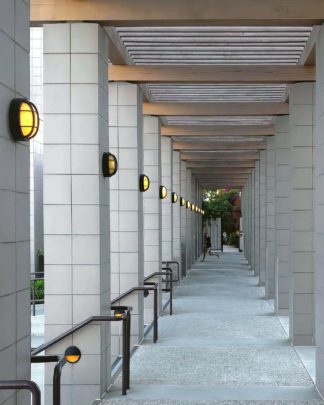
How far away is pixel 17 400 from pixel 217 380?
12.6ft

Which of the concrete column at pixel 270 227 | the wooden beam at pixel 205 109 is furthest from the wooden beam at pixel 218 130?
the wooden beam at pixel 205 109

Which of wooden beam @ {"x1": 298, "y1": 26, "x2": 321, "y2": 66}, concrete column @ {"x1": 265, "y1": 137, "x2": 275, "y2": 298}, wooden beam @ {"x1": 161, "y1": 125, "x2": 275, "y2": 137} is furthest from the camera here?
wooden beam @ {"x1": 161, "y1": 125, "x2": 275, "y2": 137}

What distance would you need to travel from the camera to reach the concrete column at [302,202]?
32.1ft

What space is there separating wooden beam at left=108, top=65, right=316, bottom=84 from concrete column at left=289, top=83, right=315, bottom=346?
1.29ft

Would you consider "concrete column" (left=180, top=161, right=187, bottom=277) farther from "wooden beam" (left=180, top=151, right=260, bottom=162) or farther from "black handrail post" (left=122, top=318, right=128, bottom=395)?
"black handrail post" (left=122, top=318, right=128, bottom=395)

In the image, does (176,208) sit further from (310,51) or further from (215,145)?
(310,51)

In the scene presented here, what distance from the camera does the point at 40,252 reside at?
18.6 metres

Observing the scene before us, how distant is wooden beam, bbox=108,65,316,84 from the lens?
9570 millimetres

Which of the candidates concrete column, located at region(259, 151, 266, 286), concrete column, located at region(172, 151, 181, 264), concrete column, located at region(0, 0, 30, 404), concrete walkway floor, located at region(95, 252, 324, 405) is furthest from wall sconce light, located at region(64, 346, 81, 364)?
concrete column, located at region(172, 151, 181, 264)

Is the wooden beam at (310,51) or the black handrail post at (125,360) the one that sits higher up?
the wooden beam at (310,51)

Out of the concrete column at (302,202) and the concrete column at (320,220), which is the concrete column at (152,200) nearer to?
the concrete column at (302,202)

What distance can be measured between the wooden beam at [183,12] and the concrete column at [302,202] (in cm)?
311

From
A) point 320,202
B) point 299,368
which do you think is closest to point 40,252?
point 299,368

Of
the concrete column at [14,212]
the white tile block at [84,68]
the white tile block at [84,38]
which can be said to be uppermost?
the white tile block at [84,38]
